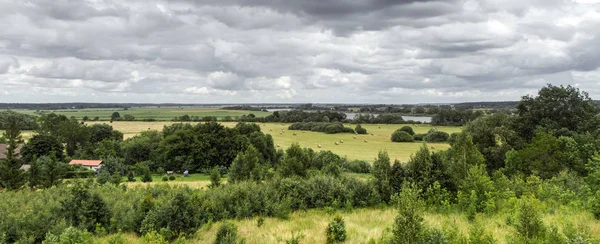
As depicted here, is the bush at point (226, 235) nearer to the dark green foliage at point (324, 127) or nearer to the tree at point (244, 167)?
the tree at point (244, 167)

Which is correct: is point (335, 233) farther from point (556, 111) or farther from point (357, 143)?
point (357, 143)

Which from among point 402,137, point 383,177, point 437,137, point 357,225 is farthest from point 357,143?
point 357,225

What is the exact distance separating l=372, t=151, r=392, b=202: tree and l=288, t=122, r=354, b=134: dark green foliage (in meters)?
81.7

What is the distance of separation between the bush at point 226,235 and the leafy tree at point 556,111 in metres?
38.2

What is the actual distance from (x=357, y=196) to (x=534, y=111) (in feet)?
104

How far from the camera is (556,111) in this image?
39469 millimetres

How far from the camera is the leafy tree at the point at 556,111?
1515 inches

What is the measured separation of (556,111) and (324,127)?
2661 inches

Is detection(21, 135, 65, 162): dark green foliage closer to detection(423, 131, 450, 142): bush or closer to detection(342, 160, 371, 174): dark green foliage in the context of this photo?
detection(342, 160, 371, 174): dark green foliage

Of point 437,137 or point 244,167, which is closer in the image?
point 244,167

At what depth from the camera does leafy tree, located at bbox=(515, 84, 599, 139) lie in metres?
38.5

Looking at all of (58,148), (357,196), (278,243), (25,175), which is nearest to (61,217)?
(278,243)

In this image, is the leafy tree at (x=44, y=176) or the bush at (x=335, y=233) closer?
the bush at (x=335, y=233)

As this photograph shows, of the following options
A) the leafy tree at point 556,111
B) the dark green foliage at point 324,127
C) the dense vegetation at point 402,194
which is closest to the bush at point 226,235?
the dense vegetation at point 402,194
